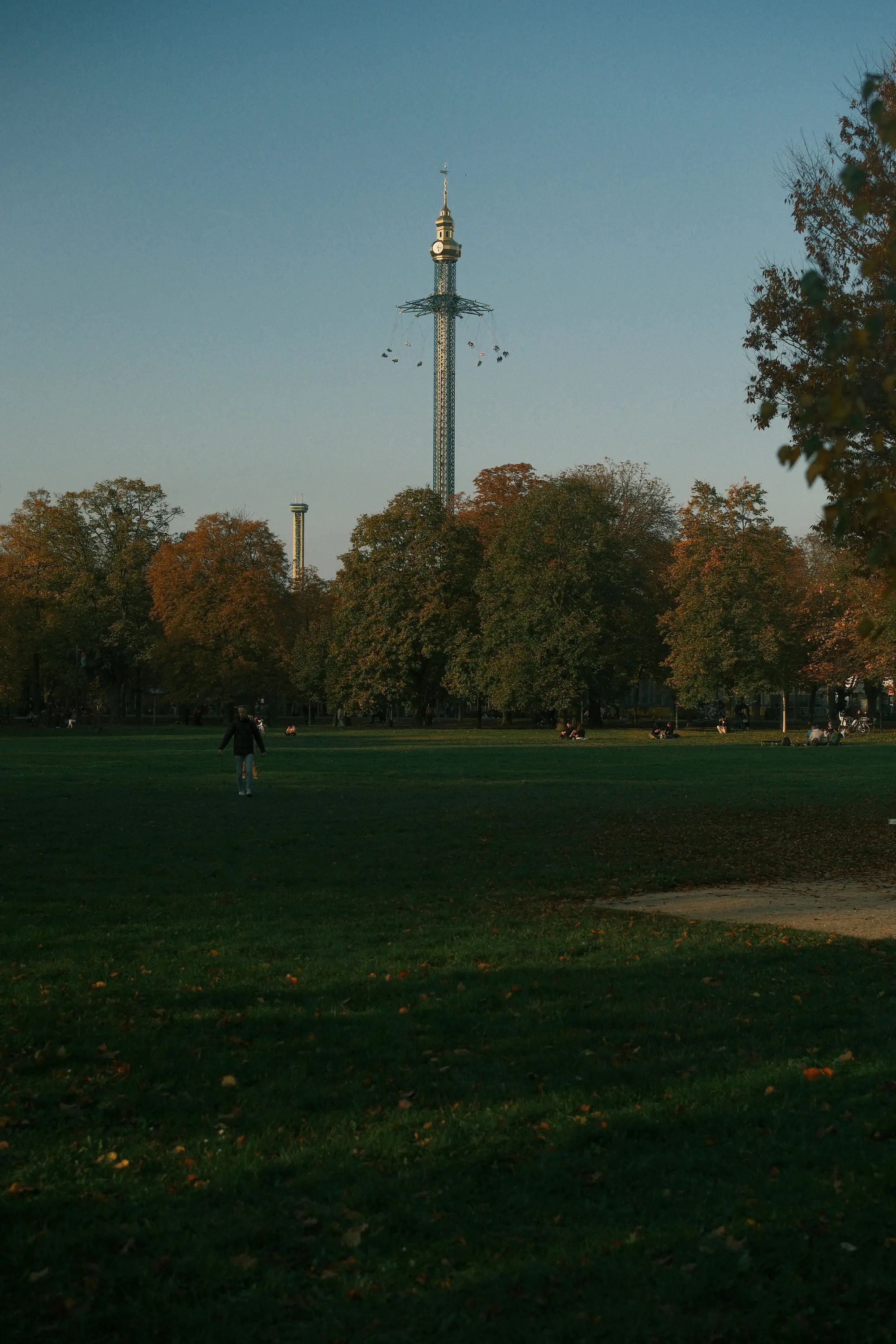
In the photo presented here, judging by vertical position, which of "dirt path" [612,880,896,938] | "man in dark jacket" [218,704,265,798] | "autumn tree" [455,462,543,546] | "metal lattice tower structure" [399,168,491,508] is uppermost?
"metal lattice tower structure" [399,168,491,508]

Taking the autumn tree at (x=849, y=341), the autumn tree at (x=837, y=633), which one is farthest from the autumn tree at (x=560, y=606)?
the autumn tree at (x=849, y=341)

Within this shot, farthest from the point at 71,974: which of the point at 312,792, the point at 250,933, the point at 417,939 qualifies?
the point at 312,792

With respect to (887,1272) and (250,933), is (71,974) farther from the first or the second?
(887,1272)

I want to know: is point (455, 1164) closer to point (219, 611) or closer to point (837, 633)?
point (837, 633)

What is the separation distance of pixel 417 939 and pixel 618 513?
57.4m

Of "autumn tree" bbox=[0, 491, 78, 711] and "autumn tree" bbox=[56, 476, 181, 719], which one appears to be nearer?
"autumn tree" bbox=[0, 491, 78, 711]

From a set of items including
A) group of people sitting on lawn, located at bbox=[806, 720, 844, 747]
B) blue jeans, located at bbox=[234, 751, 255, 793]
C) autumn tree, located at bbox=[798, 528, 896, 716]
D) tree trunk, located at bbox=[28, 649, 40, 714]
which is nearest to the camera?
blue jeans, located at bbox=[234, 751, 255, 793]

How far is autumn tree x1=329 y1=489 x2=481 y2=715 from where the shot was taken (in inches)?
2635

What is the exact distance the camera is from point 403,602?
2670 inches

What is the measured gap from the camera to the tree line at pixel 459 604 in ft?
204

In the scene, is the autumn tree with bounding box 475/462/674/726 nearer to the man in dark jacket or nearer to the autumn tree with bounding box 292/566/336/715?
the autumn tree with bounding box 292/566/336/715

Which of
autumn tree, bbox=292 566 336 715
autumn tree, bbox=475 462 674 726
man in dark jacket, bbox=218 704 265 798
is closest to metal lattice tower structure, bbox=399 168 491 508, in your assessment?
autumn tree, bbox=292 566 336 715

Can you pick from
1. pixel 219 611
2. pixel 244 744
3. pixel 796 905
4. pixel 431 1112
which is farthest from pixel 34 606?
pixel 431 1112

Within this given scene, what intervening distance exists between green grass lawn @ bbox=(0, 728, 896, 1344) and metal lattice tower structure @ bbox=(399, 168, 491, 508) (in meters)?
98.0
